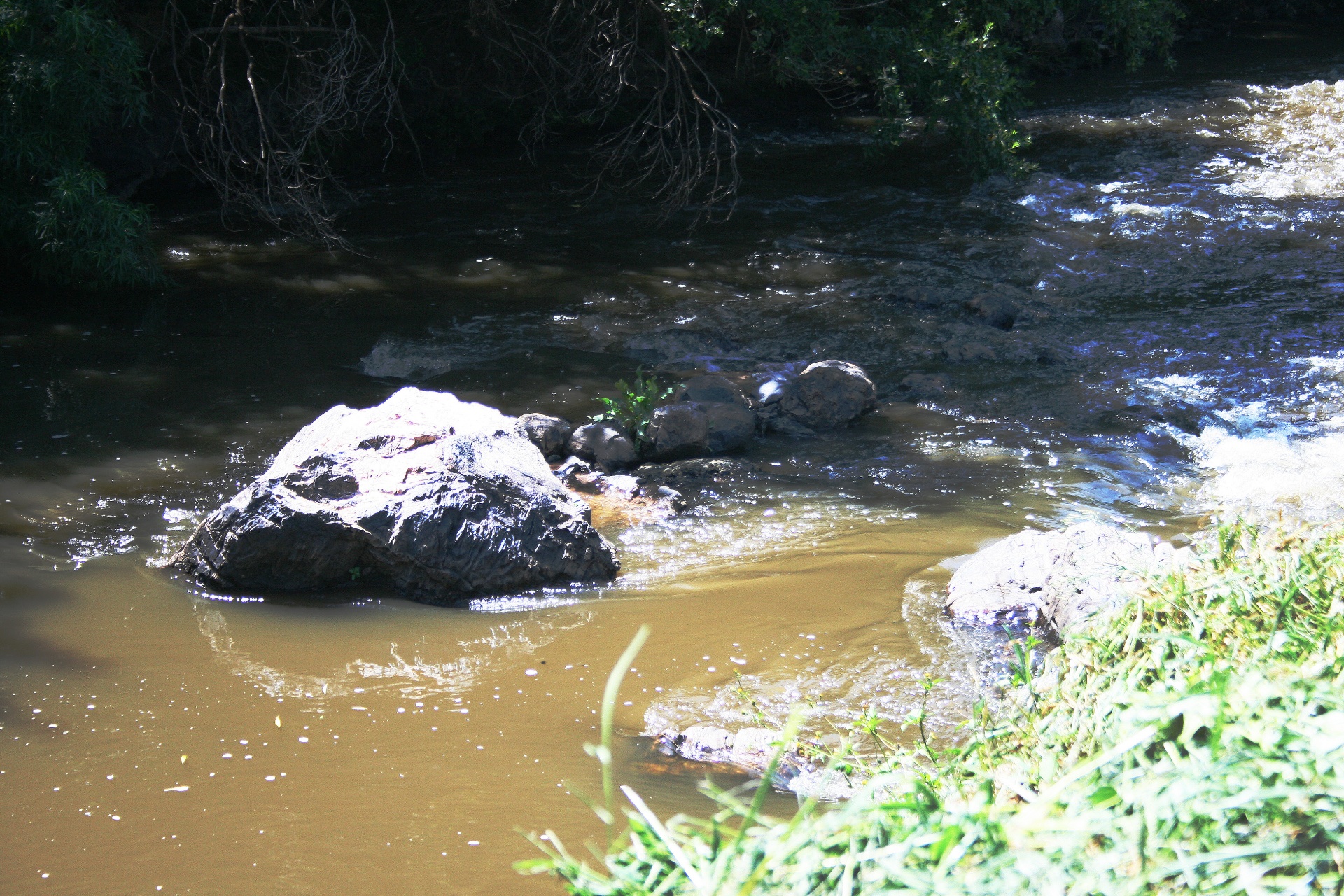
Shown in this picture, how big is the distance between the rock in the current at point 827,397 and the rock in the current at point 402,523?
2147mm

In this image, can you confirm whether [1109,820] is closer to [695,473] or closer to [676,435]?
[695,473]

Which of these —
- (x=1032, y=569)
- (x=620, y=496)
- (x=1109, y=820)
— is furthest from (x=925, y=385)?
(x=1109, y=820)

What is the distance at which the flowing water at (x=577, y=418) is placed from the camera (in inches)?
113

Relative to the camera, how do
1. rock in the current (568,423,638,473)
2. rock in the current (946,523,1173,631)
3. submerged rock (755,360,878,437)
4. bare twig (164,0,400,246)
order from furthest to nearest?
1. bare twig (164,0,400,246)
2. submerged rock (755,360,878,437)
3. rock in the current (568,423,638,473)
4. rock in the current (946,523,1173,631)

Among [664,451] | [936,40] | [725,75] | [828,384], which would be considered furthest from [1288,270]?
[725,75]

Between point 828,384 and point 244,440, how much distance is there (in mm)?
3450

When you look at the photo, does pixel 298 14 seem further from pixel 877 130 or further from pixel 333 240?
pixel 877 130

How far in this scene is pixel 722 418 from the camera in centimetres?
618

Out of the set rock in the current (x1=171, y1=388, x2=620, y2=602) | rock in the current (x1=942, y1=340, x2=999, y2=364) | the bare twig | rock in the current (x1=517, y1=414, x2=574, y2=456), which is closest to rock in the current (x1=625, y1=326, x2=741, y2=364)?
rock in the current (x1=942, y1=340, x2=999, y2=364)

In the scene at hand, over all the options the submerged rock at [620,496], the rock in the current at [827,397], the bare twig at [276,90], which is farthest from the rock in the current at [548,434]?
the bare twig at [276,90]

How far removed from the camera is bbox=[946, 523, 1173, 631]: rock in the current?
152 inches

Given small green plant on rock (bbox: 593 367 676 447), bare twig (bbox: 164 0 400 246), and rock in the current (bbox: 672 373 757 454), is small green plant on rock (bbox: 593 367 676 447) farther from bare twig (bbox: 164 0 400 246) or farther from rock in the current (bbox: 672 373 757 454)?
bare twig (bbox: 164 0 400 246)

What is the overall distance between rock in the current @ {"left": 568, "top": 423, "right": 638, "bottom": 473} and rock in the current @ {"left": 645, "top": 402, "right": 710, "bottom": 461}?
13cm

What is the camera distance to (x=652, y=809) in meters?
2.71
